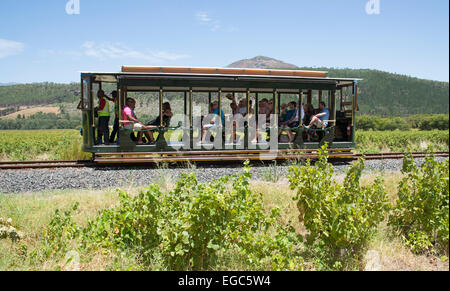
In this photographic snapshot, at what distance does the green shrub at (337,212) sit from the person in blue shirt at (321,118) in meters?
6.74

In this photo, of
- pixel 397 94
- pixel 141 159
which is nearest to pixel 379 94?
pixel 397 94

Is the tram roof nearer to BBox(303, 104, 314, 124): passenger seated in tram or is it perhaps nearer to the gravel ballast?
BBox(303, 104, 314, 124): passenger seated in tram

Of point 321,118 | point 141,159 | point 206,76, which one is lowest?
point 141,159

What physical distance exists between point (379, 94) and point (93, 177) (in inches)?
4265

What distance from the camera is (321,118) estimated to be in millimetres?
10969

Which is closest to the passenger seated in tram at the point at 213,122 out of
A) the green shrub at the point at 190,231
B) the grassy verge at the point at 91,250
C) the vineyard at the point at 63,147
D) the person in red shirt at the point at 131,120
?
the person in red shirt at the point at 131,120

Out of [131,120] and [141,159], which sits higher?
[131,120]

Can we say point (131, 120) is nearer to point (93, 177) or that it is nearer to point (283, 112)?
point (93, 177)

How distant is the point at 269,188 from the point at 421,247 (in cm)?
286

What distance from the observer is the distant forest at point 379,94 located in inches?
3211

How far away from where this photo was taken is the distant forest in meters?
81.6

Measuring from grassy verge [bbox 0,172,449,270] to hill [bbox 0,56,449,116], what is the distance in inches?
2707

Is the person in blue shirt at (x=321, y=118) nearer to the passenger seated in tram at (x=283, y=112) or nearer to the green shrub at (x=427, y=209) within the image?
the passenger seated in tram at (x=283, y=112)

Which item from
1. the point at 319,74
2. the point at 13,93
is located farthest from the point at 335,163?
the point at 13,93
